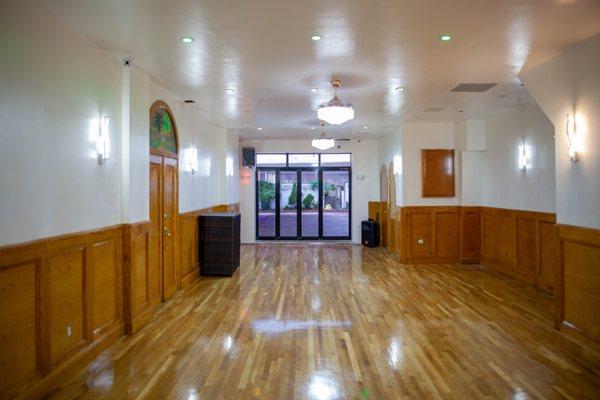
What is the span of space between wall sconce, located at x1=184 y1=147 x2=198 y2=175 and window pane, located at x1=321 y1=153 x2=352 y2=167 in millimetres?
5707

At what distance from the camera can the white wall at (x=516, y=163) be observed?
657cm

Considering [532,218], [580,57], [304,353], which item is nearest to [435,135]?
[532,218]

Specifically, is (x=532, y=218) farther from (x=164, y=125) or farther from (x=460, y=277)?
(x=164, y=125)

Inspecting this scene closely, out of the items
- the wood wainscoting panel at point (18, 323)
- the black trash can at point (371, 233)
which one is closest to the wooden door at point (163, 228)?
the wood wainscoting panel at point (18, 323)

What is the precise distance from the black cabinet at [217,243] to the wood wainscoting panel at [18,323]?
4605 millimetres

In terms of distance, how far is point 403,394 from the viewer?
320 cm

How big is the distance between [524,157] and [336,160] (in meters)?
6.12

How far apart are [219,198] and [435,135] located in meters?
5.08

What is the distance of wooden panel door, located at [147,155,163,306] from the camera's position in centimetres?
545

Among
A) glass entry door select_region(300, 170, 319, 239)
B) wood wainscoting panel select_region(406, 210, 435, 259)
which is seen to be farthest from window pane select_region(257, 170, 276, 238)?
wood wainscoting panel select_region(406, 210, 435, 259)

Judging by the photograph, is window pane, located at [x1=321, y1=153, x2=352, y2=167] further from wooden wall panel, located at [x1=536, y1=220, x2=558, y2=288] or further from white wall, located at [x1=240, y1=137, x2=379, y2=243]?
wooden wall panel, located at [x1=536, y1=220, x2=558, y2=288]

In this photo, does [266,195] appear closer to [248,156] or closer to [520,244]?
[248,156]

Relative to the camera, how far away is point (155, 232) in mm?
5789

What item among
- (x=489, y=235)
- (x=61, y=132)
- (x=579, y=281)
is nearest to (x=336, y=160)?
(x=489, y=235)
